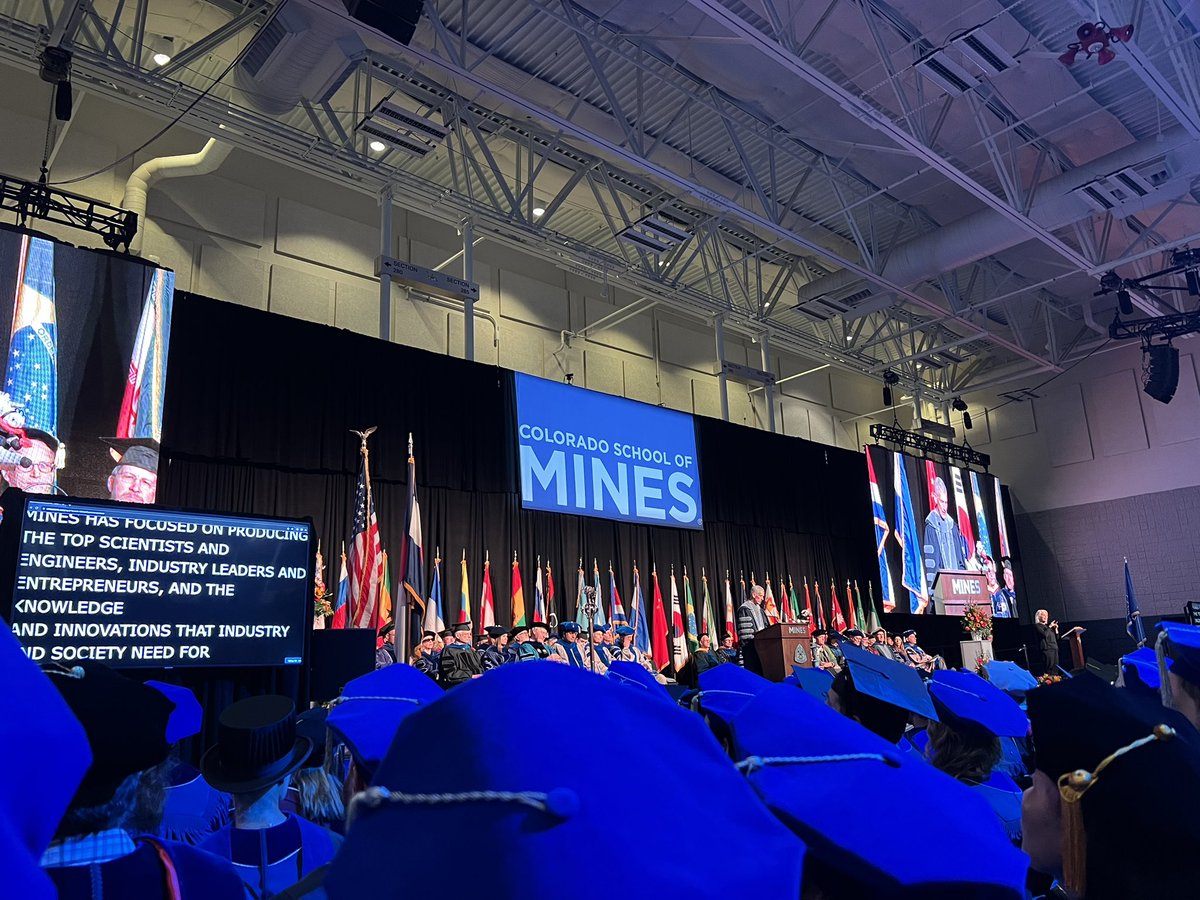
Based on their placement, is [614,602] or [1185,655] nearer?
[1185,655]

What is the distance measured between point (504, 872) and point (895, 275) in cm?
1206

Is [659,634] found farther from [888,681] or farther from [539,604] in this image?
[888,681]

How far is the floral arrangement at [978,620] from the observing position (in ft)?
44.3

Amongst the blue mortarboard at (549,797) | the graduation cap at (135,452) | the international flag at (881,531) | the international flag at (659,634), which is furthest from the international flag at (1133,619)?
the graduation cap at (135,452)

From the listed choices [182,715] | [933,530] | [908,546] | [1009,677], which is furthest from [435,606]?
[933,530]

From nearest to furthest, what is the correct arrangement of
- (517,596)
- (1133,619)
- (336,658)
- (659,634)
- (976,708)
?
(976,708), (336,658), (1133,619), (517,596), (659,634)

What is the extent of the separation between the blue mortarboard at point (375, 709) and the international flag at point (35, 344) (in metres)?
6.20

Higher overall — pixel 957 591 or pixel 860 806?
pixel 957 591

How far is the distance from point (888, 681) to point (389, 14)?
19.8 ft

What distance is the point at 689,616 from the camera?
1163cm

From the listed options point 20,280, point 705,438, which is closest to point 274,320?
point 20,280

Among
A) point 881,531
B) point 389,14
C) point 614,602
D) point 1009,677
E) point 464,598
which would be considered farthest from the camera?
point 881,531

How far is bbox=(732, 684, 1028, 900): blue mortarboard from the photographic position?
0.71 meters
